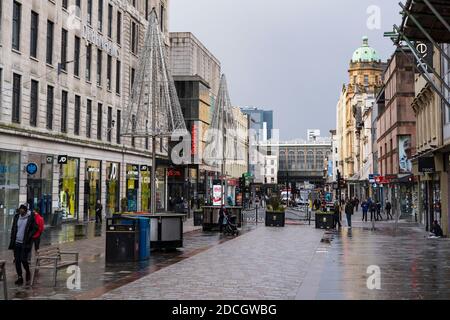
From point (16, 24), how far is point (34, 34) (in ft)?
6.96

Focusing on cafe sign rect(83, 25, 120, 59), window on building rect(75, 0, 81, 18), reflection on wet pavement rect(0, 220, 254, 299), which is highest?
window on building rect(75, 0, 81, 18)

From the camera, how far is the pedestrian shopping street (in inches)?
476

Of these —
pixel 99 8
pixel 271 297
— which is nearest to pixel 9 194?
pixel 99 8

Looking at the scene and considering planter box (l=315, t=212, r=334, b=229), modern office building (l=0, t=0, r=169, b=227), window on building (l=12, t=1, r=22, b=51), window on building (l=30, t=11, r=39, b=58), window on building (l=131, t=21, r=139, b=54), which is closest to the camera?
modern office building (l=0, t=0, r=169, b=227)

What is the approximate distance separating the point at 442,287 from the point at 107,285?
285 inches

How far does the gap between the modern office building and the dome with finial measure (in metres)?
82.9

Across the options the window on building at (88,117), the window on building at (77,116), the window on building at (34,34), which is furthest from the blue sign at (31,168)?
the window on building at (88,117)

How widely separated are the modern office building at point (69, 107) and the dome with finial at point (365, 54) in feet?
272

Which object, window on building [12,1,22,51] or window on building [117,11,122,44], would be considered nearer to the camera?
window on building [12,1,22,51]

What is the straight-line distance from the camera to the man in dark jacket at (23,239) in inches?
542

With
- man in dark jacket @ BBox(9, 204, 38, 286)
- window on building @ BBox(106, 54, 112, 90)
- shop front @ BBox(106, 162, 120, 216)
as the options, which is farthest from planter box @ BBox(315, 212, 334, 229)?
man in dark jacket @ BBox(9, 204, 38, 286)

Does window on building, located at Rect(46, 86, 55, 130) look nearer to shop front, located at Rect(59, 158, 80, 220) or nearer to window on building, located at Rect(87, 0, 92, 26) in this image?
shop front, located at Rect(59, 158, 80, 220)

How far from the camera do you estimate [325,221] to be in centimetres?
3706

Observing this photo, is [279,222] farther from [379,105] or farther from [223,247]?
[379,105]
